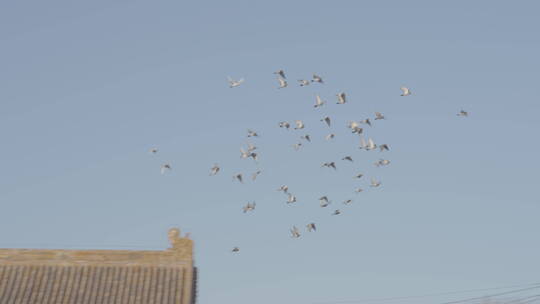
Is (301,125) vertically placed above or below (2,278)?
above

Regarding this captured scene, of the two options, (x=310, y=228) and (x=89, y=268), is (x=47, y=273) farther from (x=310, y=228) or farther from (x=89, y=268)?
(x=310, y=228)

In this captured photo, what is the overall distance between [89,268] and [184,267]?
3932mm

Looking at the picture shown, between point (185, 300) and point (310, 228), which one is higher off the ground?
point (310, 228)

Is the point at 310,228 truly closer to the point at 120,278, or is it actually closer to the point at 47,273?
the point at 120,278

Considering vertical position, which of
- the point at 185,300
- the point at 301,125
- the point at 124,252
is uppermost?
the point at 301,125

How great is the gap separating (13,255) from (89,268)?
3.24 metres

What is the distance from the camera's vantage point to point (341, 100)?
4003 centimetres

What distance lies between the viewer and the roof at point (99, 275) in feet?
131

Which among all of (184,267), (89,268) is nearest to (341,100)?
(184,267)

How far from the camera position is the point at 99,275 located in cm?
4153

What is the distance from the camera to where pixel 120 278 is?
41281mm

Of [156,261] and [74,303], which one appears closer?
[74,303]

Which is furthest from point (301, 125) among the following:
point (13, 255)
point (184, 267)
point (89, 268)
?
point (13, 255)

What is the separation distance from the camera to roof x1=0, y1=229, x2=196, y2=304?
3997 cm
